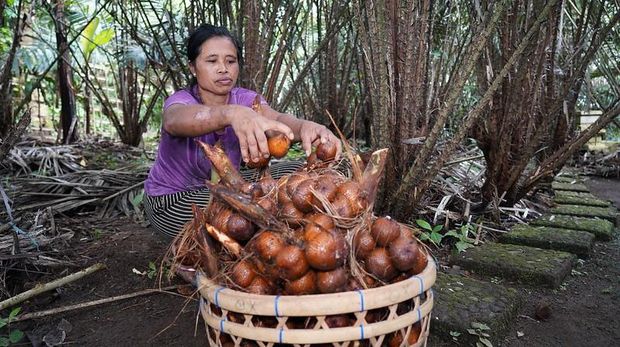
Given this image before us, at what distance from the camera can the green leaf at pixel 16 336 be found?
1.64 metres

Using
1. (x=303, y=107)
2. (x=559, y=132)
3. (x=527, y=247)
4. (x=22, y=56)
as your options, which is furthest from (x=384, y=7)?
(x=22, y=56)

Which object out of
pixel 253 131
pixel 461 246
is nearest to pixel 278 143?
pixel 253 131

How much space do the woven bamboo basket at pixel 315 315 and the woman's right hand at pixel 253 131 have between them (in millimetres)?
440

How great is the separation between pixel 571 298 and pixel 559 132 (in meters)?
2.11

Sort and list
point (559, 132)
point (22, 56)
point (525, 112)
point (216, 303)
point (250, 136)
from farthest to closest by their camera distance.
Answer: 1. point (22, 56)
2. point (559, 132)
3. point (525, 112)
4. point (250, 136)
5. point (216, 303)

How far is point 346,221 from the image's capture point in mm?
1202

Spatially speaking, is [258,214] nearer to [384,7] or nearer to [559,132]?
[384,7]

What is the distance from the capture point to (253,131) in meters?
1.38

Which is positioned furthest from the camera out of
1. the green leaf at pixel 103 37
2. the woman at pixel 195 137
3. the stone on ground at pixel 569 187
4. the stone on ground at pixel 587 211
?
the green leaf at pixel 103 37

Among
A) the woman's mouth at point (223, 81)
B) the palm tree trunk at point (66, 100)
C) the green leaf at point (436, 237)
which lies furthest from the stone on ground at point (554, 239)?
the palm tree trunk at point (66, 100)

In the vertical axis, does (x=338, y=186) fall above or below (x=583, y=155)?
above

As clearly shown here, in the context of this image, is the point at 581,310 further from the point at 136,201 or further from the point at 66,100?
the point at 66,100

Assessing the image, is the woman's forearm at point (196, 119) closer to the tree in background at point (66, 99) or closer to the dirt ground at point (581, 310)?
the dirt ground at point (581, 310)

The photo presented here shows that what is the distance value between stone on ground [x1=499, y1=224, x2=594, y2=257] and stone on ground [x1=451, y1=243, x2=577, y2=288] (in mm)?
117
